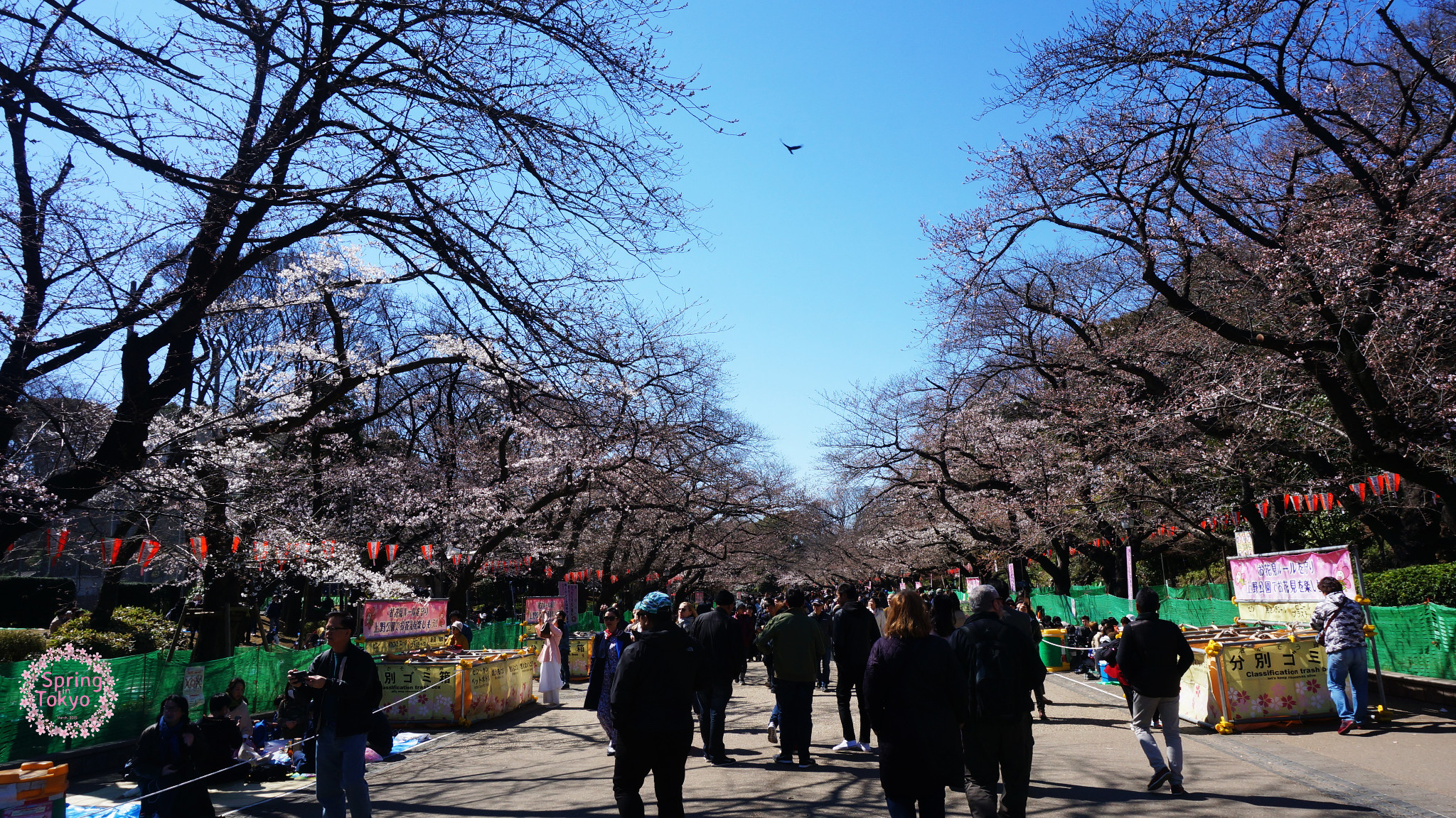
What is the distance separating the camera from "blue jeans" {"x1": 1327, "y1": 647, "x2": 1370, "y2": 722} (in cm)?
950

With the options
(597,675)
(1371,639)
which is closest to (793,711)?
(597,675)

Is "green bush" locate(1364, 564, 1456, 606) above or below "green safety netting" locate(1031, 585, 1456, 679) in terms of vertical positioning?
above

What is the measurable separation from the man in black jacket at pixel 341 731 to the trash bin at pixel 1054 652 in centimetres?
1529

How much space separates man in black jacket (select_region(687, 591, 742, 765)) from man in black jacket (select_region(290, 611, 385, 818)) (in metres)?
3.67

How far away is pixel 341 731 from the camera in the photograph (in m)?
6.13

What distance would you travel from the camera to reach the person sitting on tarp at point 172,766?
22.3 ft

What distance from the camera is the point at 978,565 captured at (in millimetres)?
42156

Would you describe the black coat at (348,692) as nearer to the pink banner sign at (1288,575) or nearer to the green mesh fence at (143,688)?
the green mesh fence at (143,688)

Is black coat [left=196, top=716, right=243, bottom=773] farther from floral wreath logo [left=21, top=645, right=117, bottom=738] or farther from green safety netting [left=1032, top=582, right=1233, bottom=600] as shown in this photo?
green safety netting [left=1032, top=582, right=1233, bottom=600]

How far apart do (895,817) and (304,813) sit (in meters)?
5.64

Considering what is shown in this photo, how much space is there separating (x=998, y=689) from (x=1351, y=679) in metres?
6.39

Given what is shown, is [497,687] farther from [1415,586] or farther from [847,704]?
[1415,586]

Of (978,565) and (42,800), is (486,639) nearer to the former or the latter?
(42,800)

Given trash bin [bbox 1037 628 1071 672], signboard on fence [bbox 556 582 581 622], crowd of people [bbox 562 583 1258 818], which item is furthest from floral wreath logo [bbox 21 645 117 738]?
signboard on fence [bbox 556 582 581 622]
